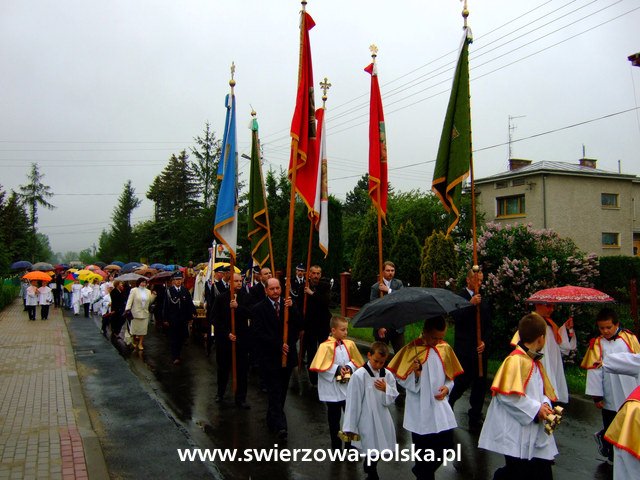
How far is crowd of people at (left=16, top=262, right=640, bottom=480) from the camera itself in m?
4.23

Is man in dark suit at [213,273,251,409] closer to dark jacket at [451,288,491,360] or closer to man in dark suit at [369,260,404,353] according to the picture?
man in dark suit at [369,260,404,353]

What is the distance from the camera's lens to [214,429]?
725cm

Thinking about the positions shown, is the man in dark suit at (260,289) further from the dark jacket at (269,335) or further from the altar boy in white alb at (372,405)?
the altar boy in white alb at (372,405)

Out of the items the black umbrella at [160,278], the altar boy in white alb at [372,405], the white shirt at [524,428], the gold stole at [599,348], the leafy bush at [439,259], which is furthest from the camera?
the leafy bush at [439,259]

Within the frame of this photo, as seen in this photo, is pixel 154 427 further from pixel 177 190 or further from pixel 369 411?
pixel 177 190

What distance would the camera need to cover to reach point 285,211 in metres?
25.6

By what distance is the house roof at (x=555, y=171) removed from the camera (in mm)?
30625

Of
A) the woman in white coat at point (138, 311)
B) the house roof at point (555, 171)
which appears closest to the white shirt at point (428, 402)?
the woman in white coat at point (138, 311)

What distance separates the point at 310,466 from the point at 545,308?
3.21m

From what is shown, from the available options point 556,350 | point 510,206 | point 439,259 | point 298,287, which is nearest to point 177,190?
point 510,206

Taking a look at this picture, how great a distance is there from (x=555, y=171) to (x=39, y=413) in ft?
94.8

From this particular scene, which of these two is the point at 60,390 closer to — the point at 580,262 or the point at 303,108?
the point at 303,108

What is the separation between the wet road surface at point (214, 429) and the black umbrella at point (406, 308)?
6.02 feet

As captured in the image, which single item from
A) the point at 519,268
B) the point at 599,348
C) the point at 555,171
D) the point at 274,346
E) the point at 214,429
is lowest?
the point at 214,429
